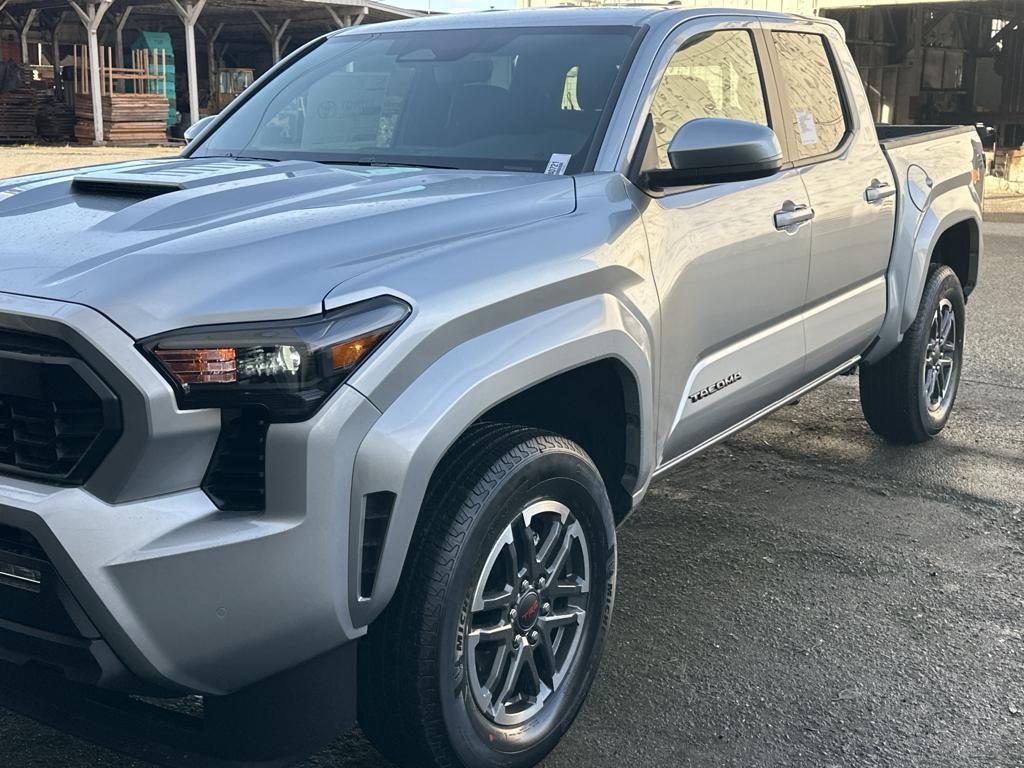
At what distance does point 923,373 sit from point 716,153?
259 cm

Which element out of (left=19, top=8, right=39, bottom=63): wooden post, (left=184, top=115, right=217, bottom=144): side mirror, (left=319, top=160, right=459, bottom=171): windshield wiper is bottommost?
(left=319, top=160, right=459, bottom=171): windshield wiper

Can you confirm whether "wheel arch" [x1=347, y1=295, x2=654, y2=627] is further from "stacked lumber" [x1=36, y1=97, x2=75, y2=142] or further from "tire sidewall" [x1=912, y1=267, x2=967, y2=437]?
"stacked lumber" [x1=36, y1=97, x2=75, y2=142]

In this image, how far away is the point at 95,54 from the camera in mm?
22344

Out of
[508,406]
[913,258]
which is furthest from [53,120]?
[508,406]

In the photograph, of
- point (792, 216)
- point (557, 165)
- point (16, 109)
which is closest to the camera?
point (557, 165)

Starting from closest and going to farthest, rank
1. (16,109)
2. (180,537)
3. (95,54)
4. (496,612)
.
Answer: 1. (180,537)
2. (496,612)
3. (95,54)
4. (16,109)

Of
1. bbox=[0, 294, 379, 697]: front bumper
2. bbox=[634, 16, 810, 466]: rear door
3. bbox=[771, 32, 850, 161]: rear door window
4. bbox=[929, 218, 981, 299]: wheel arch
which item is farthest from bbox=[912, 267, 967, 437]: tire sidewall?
bbox=[0, 294, 379, 697]: front bumper

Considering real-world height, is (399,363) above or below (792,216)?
below

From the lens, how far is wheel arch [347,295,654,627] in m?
2.29

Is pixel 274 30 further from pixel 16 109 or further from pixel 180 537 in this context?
pixel 180 537

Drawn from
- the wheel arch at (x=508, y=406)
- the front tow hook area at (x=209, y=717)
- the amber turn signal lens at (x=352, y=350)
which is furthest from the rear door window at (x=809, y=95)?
the front tow hook area at (x=209, y=717)

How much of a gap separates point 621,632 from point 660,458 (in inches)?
24.2

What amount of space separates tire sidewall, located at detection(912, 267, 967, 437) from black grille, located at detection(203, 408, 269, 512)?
3.84 m

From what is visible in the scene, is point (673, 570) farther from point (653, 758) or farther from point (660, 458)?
point (653, 758)
